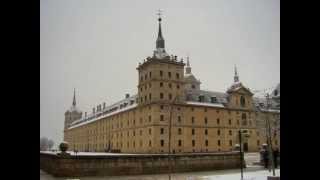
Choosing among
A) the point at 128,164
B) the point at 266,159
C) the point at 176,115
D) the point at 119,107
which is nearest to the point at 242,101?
the point at 176,115

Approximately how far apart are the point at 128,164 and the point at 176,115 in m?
9.61

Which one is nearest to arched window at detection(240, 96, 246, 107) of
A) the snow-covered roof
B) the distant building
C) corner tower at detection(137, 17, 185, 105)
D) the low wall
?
the distant building

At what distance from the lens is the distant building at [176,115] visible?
23.4 meters

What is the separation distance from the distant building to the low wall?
3825 millimetres

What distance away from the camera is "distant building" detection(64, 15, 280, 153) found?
23.4 m

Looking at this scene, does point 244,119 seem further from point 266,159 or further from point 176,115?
point 266,159

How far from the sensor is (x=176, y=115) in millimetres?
24672

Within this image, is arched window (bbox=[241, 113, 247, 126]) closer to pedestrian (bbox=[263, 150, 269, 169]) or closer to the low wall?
the low wall

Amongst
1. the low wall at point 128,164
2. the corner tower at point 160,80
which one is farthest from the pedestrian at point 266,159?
the corner tower at point 160,80

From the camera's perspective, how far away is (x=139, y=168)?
52.1 ft
